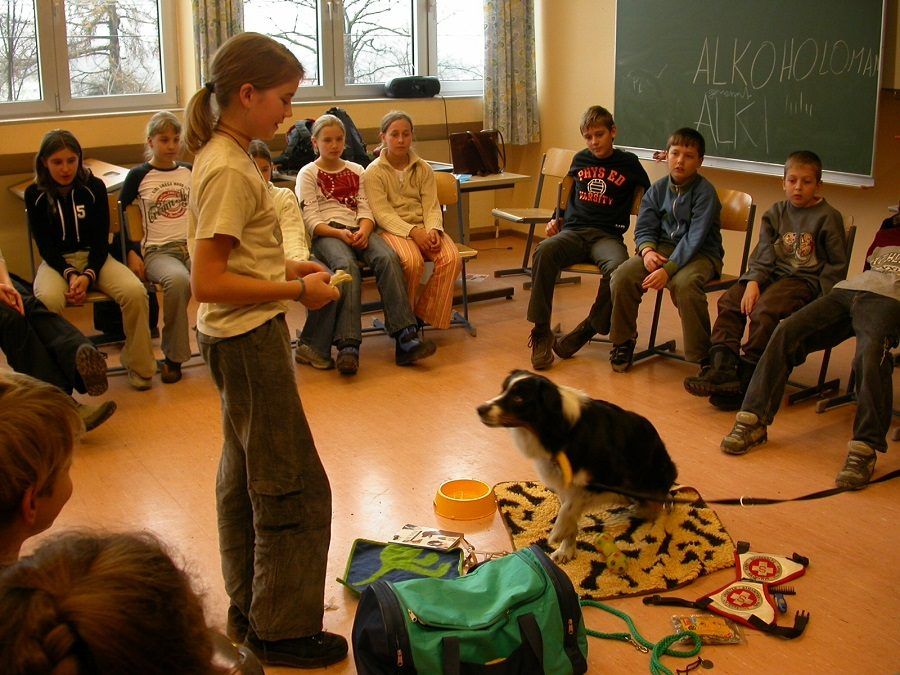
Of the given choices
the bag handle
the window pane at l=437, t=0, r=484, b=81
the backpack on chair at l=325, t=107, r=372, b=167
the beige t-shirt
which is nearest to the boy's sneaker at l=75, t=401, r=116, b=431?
the beige t-shirt

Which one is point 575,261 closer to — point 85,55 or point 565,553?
point 565,553

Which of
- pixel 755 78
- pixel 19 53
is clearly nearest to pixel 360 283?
pixel 755 78

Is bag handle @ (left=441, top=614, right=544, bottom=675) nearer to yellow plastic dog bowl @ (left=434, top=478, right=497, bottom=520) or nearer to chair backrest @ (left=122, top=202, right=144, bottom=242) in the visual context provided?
yellow plastic dog bowl @ (left=434, top=478, right=497, bottom=520)

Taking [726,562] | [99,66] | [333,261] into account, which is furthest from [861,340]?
[99,66]

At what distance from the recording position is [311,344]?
176 inches

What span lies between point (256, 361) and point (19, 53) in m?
4.37

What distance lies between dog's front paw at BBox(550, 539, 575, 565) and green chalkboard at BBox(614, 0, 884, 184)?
2869 millimetres

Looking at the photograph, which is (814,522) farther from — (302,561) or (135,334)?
(135,334)

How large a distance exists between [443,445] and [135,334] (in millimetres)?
1462

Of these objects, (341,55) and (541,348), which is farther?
(341,55)

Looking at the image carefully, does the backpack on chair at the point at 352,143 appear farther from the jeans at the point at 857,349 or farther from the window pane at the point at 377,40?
the jeans at the point at 857,349

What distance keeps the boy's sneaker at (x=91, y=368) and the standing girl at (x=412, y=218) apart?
1.51 m

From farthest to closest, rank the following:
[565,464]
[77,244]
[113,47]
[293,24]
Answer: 1. [293,24]
2. [113,47]
3. [77,244]
4. [565,464]

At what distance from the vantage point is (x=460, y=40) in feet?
23.0
